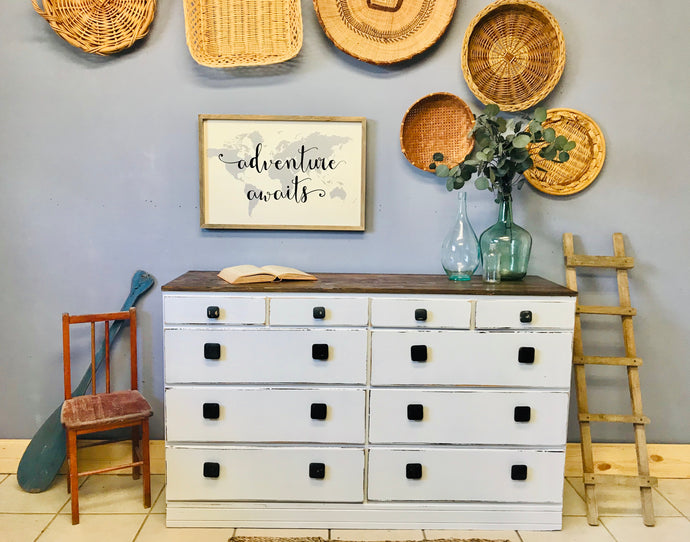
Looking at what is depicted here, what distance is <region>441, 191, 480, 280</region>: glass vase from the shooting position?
237 centimetres

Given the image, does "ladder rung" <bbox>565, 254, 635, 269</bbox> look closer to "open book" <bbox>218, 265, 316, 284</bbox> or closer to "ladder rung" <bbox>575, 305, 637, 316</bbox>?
"ladder rung" <bbox>575, 305, 637, 316</bbox>

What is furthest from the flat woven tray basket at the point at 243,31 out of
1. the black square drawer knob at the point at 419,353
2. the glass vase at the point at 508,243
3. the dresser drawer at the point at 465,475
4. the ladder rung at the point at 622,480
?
the ladder rung at the point at 622,480

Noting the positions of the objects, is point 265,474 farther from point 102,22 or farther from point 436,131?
point 102,22

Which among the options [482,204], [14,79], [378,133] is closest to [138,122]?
[14,79]

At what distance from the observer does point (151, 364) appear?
2619 millimetres

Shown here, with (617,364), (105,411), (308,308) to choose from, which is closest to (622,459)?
(617,364)

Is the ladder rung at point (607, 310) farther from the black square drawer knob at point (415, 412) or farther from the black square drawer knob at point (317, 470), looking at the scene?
the black square drawer knob at point (317, 470)

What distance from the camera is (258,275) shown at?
220 centimetres

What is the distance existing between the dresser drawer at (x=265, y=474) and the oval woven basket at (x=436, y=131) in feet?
4.35

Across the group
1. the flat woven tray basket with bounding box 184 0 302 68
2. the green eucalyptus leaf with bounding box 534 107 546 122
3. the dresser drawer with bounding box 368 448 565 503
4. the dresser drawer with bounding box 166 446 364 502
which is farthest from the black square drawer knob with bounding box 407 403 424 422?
the flat woven tray basket with bounding box 184 0 302 68

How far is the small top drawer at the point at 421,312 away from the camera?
2156 mm

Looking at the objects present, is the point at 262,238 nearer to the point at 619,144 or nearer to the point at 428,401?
the point at 428,401

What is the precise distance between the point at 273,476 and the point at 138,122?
1646 millimetres

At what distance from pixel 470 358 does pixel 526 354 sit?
8.6 inches
